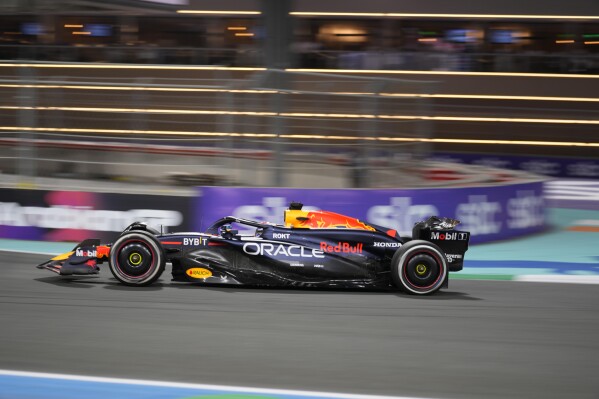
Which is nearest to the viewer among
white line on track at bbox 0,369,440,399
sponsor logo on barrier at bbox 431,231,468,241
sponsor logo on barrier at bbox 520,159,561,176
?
white line on track at bbox 0,369,440,399

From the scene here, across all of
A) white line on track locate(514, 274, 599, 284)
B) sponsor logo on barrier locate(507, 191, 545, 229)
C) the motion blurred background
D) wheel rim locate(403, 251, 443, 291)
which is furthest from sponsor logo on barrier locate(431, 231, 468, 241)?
sponsor logo on barrier locate(507, 191, 545, 229)

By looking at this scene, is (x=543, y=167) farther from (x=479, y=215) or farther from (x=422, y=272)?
(x=422, y=272)

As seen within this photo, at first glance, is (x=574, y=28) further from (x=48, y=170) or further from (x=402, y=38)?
(x=48, y=170)

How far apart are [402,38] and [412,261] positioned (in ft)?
55.9

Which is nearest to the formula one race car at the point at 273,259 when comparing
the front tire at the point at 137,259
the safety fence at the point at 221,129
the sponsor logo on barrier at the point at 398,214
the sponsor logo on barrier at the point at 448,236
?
the front tire at the point at 137,259

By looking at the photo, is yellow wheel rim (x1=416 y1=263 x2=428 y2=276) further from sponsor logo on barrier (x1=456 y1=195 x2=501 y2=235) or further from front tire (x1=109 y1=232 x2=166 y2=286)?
sponsor logo on barrier (x1=456 y1=195 x2=501 y2=235)

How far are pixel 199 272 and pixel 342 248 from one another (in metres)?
1.29

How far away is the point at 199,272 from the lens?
298 inches

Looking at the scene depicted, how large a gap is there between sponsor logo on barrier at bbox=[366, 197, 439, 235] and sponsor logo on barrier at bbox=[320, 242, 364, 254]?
2.92m

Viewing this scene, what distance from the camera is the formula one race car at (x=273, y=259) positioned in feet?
24.6

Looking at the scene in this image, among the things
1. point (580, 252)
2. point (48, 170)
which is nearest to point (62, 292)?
point (48, 170)

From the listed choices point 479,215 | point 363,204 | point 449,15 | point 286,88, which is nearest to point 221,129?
point 286,88

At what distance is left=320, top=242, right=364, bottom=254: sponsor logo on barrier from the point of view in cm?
755

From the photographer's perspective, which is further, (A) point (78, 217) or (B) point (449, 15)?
(B) point (449, 15)
